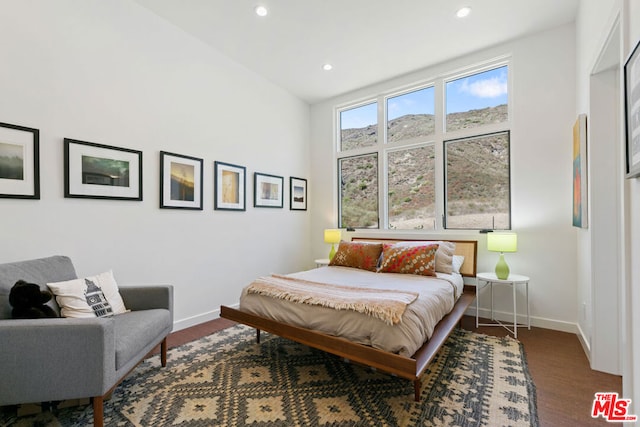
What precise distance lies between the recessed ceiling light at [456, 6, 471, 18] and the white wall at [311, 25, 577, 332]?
84 cm

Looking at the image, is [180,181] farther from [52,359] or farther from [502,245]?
[502,245]

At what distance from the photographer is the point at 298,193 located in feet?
15.9

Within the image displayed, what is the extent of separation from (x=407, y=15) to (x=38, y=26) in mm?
3193

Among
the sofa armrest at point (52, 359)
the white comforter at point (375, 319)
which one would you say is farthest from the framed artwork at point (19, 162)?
the white comforter at point (375, 319)

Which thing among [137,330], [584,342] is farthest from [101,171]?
[584,342]

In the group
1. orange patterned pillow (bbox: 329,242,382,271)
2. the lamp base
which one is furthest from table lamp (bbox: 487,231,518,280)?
orange patterned pillow (bbox: 329,242,382,271)

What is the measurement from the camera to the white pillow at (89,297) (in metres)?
1.91

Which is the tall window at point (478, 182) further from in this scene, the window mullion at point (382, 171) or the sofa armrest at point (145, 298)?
the sofa armrest at point (145, 298)

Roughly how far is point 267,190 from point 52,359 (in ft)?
9.97

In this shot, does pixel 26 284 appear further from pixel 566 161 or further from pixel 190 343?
pixel 566 161

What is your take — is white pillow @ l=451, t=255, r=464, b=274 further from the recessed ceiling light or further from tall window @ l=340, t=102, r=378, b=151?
the recessed ceiling light

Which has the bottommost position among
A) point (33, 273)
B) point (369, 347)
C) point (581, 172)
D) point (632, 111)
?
point (369, 347)

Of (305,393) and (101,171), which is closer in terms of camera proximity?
(305,393)

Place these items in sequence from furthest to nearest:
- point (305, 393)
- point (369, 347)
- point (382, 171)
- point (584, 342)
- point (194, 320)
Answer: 1. point (382, 171)
2. point (194, 320)
3. point (584, 342)
4. point (305, 393)
5. point (369, 347)
